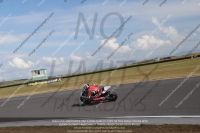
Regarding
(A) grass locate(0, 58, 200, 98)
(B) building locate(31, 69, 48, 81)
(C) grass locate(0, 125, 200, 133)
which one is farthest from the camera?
(B) building locate(31, 69, 48, 81)

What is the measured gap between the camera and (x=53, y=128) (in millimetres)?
11508

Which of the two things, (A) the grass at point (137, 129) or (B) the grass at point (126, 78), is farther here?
(B) the grass at point (126, 78)

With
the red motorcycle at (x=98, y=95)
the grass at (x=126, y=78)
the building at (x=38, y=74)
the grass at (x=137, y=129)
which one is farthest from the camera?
the building at (x=38, y=74)

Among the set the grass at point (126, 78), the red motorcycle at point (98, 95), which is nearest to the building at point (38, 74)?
the grass at point (126, 78)

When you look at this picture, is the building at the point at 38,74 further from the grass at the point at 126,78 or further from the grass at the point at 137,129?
the grass at the point at 137,129

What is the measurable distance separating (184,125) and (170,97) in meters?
5.67

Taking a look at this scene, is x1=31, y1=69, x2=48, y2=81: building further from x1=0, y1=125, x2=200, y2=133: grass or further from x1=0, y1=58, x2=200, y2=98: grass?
x1=0, y1=125, x2=200, y2=133: grass

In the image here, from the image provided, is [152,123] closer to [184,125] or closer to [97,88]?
[184,125]

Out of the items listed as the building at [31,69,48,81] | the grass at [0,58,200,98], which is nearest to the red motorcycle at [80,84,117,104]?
the grass at [0,58,200,98]

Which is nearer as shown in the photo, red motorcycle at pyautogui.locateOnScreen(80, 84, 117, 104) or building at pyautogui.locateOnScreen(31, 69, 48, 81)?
red motorcycle at pyautogui.locateOnScreen(80, 84, 117, 104)


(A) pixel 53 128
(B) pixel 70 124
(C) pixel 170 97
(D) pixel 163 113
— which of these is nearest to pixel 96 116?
(B) pixel 70 124

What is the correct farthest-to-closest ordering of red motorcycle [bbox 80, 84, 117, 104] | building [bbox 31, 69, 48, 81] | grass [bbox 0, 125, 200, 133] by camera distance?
building [bbox 31, 69, 48, 81] < red motorcycle [bbox 80, 84, 117, 104] < grass [bbox 0, 125, 200, 133]

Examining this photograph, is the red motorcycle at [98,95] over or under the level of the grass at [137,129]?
over

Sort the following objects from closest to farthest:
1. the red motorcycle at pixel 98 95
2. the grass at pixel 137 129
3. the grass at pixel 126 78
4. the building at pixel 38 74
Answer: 1. the grass at pixel 137 129
2. the red motorcycle at pixel 98 95
3. the grass at pixel 126 78
4. the building at pixel 38 74
